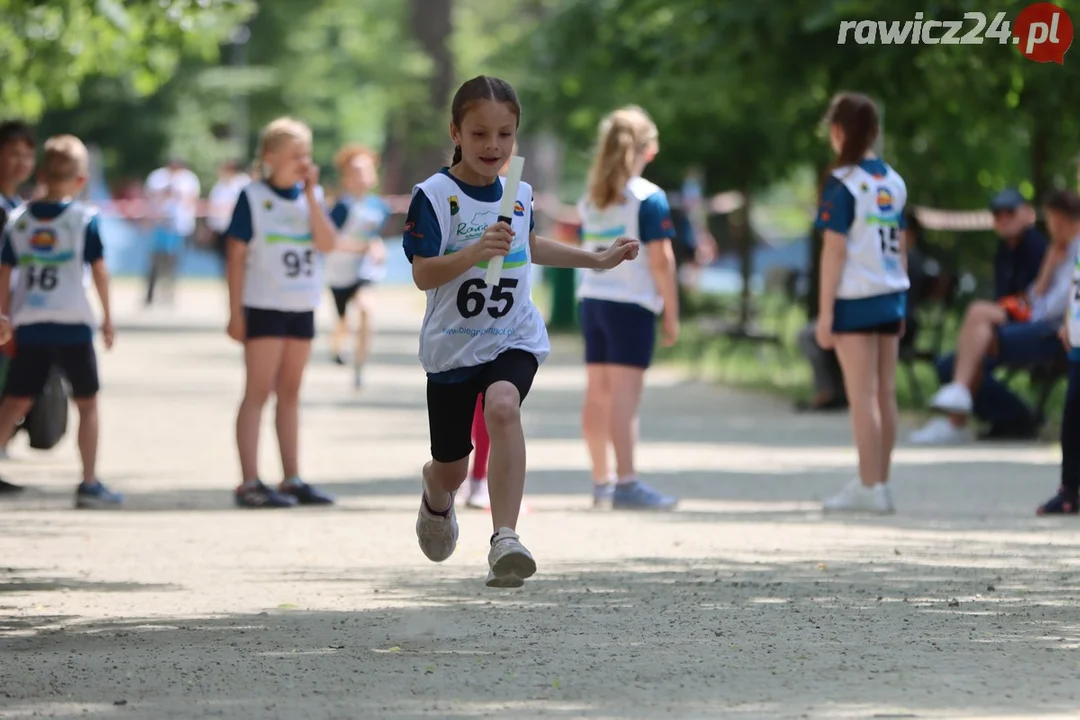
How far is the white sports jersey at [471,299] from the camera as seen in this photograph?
7.62 meters

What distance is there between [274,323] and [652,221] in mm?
2025

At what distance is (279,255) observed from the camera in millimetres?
11352

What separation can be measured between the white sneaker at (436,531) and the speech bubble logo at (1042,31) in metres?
5.97

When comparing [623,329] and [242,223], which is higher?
[242,223]

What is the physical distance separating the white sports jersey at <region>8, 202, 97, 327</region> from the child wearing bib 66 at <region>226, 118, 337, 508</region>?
840 mm

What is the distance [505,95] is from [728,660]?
84.0 inches

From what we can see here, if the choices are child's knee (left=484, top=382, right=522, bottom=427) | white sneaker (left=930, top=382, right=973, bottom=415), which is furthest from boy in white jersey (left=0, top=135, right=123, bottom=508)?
white sneaker (left=930, top=382, right=973, bottom=415)

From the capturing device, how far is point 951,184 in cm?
2473

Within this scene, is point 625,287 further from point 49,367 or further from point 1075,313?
point 49,367

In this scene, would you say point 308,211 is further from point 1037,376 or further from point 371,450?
point 1037,376

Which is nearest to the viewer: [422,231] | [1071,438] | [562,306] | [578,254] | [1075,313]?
[422,231]

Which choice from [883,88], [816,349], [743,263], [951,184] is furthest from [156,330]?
[883,88]

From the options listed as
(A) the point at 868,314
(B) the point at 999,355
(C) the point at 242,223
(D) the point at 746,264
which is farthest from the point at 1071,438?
(D) the point at 746,264

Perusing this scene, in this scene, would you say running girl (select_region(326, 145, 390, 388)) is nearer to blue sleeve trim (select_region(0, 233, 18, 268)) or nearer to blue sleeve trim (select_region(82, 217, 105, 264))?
blue sleeve trim (select_region(82, 217, 105, 264))
